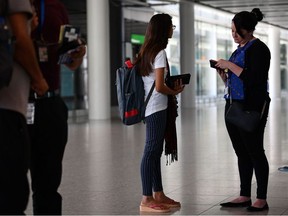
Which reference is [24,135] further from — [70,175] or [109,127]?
[109,127]

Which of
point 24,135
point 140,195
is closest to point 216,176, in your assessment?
point 140,195

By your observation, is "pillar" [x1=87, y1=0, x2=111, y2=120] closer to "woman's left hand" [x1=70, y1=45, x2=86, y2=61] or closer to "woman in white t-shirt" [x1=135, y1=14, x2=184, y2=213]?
"woman in white t-shirt" [x1=135, y1=14, x2=184, y2=213]

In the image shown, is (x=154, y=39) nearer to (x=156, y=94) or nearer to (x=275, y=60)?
(x=156, y=94)

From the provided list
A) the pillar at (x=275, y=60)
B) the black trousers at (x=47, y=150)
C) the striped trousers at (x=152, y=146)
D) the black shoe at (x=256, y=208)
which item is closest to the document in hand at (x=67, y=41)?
the black trousers at (x=47, y=150)

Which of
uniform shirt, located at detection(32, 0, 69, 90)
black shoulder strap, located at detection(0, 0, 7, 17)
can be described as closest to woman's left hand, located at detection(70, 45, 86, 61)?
uniform shirt, located at detection(32, 0, 69, 90)

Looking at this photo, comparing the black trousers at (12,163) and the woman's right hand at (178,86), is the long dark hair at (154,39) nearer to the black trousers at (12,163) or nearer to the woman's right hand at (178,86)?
the woman's right hand at (178,86)

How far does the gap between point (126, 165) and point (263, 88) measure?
3931 millimetres

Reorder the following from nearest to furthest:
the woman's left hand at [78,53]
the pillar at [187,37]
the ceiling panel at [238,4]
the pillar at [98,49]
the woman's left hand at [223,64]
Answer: the woman's left hand at [78,53]
the woman's left hand at [223,64]
the pillar at [98,49]
the ceiling panel at [238,4]
the pillar at [187,37]

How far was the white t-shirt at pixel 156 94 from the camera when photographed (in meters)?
6.14

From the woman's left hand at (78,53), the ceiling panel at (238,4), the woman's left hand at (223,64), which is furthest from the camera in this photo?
the ceiling panel at (238,4)

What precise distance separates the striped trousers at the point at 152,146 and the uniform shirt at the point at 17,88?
2.88 m

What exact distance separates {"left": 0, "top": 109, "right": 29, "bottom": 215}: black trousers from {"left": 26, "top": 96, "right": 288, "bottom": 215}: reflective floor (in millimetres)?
2820

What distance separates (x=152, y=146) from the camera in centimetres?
625

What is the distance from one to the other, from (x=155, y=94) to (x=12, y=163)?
119 inches
